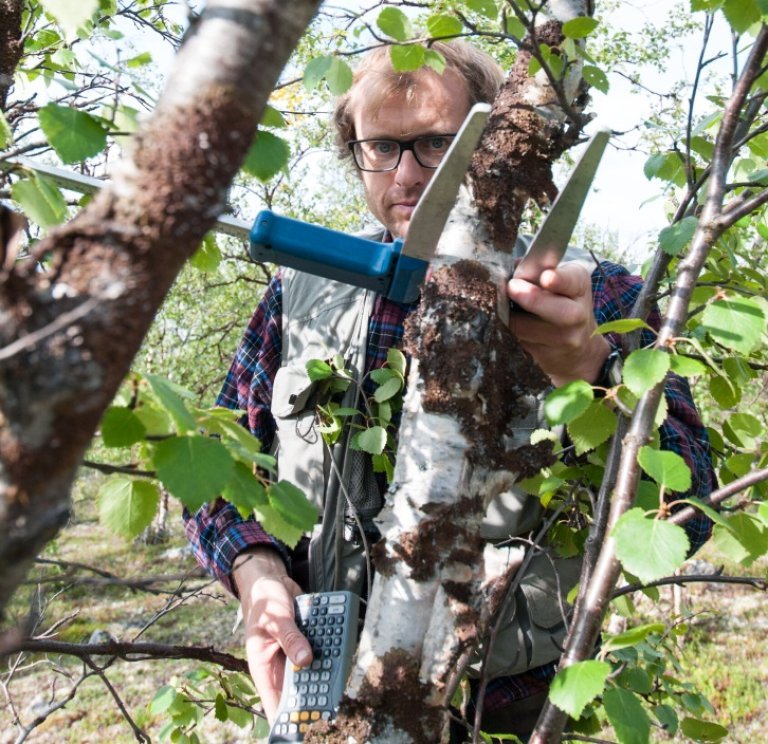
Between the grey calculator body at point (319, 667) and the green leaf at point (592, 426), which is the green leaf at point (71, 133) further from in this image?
the grey calculator body at point (319, 667)

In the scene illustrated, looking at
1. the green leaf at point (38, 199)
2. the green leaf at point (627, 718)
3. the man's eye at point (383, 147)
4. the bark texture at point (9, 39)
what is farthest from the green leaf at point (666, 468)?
the bark texture at point (9, 39)

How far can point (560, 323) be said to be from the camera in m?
1.43

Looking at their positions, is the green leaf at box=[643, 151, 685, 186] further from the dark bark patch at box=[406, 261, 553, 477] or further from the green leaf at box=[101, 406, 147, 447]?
the green leaf at box=[101, 406, 147, 447]

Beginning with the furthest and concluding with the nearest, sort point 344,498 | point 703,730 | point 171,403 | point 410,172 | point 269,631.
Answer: point 410,172 < point 344,498 < point 703,730 < point 269,631 < point 171,403

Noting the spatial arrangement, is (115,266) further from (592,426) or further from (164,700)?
(164,700)

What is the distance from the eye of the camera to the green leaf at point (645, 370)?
1.19m

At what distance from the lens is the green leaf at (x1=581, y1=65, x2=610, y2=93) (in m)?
1.53

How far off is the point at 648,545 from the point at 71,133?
3.31 ft

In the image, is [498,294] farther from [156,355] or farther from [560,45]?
[156,355]

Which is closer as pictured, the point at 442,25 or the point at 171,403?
the point at 171,403

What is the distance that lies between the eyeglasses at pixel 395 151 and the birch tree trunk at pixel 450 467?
0.79m

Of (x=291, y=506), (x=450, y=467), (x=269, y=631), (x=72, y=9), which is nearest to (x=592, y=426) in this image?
(x=450, y=467)

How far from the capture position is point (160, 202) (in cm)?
72

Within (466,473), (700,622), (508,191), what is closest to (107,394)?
(466,473)
